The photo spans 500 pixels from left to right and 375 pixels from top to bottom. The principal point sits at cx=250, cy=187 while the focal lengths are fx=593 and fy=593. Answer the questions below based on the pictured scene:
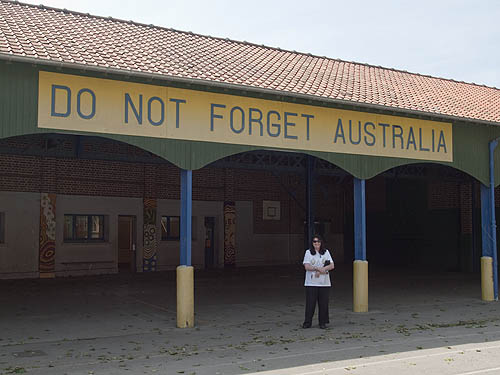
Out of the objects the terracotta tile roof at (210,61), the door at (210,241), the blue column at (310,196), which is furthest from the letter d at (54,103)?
the door at (210,241)

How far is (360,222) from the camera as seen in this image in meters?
13.5

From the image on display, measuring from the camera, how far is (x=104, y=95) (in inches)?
416

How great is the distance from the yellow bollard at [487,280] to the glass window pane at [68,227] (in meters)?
14.1

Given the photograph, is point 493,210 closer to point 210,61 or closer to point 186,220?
point 210,61

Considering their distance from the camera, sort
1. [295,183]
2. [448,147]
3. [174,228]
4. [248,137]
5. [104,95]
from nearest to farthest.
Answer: [104,95] → [248,137] → [448,147] → [174,228] → [295,183]

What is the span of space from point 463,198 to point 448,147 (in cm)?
1038

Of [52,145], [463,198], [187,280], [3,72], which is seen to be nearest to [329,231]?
[463,198]

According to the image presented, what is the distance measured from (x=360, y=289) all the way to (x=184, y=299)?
13.8 feet

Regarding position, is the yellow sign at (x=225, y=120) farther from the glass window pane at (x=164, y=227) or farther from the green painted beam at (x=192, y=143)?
the glass window pane at (x=164, y=227)

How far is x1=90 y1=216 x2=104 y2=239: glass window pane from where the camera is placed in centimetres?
2221

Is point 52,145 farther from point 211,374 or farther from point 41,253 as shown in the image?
point 211,374

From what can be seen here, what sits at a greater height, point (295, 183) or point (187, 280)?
point (295, 183)

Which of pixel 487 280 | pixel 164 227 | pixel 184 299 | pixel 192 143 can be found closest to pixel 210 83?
pixel 192 143

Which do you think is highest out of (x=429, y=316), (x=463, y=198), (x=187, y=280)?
(x=463, y=198)
